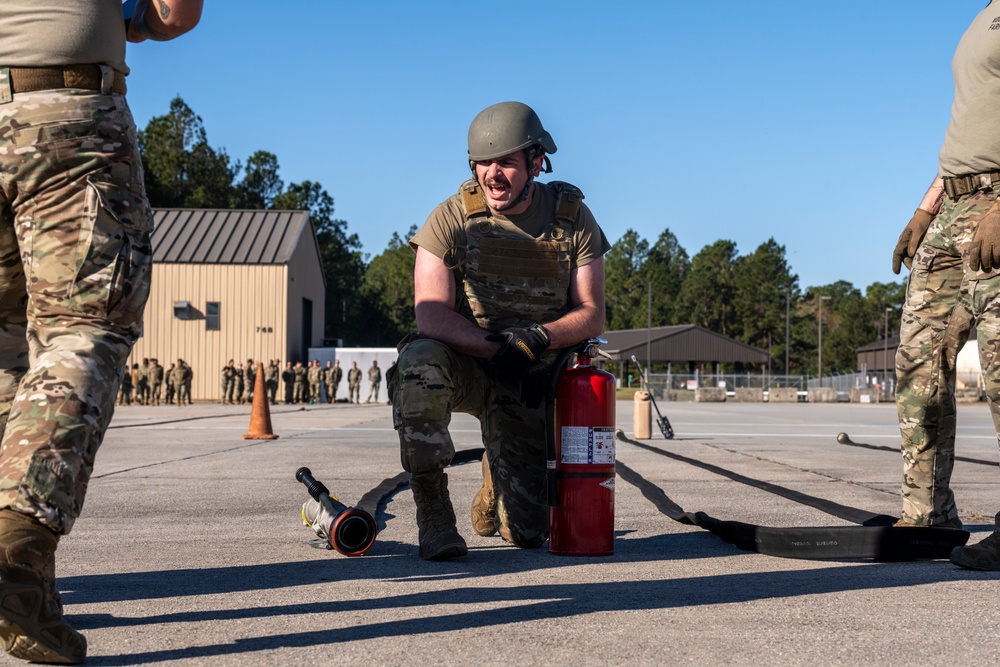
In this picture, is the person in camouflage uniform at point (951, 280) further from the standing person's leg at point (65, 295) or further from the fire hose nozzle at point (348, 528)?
the standing person's leg at point (65, 295)

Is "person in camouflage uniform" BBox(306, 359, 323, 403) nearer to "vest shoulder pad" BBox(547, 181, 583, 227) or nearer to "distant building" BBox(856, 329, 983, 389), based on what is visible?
"distant building" BBox(856, 329, 983, 389)

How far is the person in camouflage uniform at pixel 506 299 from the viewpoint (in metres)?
4.51

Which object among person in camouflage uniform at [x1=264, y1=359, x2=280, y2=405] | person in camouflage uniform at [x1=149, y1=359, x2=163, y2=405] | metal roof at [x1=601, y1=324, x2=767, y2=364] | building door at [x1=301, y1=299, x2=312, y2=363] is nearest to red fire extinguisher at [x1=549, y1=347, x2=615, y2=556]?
person in camouflage uniform at [x1=149, y1=359, x2=163, y2=405]

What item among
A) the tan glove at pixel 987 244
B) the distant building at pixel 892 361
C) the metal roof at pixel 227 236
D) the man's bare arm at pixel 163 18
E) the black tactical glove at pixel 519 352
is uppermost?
the metal roof at pixel 227 236

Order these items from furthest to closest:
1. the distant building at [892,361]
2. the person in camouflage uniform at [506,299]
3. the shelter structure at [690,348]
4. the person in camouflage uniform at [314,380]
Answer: the shelter structure at [690,348] < the distant building at [892,361] < the person in camouflage uniform at [314,380] < the person in camouflage uniform at [506,299]

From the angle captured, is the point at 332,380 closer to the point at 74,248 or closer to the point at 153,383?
the point at 153,383

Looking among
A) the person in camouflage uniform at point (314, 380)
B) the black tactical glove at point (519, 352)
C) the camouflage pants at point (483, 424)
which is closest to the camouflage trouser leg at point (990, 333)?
the black tactical glove at point (519, 352)

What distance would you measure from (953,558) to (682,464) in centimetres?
580

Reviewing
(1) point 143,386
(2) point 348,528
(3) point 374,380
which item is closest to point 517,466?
(2) point 348,528

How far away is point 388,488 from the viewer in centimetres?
668

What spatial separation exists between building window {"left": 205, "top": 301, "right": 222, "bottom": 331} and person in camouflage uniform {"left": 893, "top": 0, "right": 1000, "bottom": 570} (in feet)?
144

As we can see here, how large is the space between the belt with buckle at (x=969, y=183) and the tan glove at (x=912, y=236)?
0.24m

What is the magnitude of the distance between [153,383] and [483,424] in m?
37.4

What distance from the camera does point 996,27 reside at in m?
4.20
